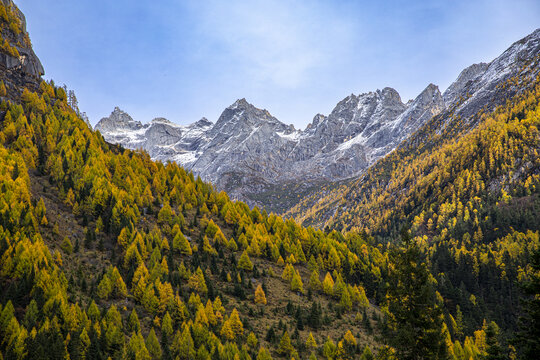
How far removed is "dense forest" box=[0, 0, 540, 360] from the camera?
45.2m

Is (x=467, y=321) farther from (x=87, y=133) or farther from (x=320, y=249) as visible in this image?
(x=87, y=133)

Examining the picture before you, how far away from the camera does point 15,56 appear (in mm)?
134500

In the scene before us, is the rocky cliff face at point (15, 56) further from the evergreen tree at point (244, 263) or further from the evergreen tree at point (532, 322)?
the evergreen tree at point (532, 322)

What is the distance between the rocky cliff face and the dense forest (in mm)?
1835

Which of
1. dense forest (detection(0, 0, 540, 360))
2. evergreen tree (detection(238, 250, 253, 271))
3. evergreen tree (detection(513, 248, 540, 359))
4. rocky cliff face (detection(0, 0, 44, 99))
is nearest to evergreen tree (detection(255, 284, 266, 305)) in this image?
dense forest (detection(0, 0, 540, 360))

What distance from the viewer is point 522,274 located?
116 m

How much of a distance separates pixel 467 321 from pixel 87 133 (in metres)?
152

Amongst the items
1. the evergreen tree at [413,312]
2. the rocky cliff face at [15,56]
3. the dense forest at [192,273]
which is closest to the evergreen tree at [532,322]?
the dense forest at [192,273]

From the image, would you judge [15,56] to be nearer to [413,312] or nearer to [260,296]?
[260,296]

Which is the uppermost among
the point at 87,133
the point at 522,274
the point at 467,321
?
the point at 87,133

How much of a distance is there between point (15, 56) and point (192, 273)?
128038mm

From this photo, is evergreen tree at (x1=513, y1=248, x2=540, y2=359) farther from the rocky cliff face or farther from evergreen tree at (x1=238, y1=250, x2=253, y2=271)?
the rocky cliff face

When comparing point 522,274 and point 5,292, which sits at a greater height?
point 5,292

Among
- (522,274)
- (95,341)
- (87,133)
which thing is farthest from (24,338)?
(522,274)
